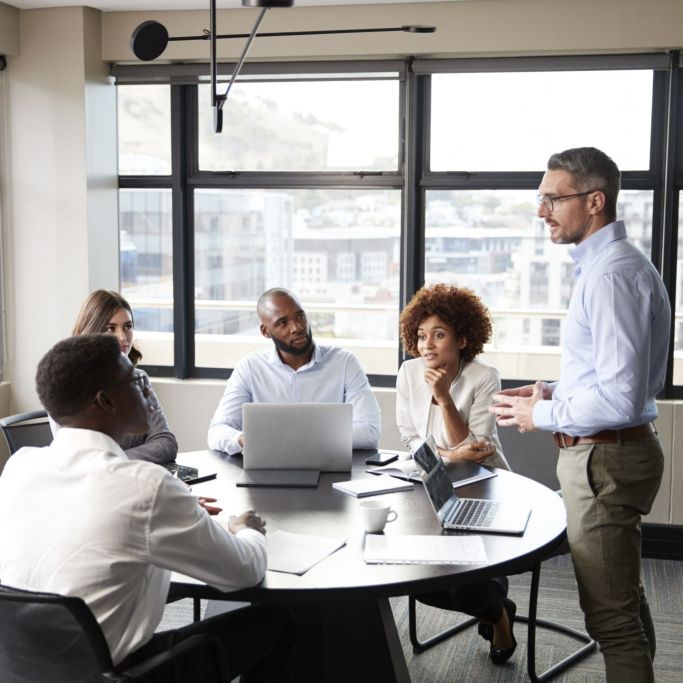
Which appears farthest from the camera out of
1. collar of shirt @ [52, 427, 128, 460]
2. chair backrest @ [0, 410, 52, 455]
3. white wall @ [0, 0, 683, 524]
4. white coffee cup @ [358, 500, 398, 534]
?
white wall @ [0, 0, 683, 524]

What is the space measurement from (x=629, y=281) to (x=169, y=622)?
7.41 ft

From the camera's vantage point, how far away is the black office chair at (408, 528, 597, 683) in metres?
3.14

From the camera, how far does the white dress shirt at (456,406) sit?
334cm

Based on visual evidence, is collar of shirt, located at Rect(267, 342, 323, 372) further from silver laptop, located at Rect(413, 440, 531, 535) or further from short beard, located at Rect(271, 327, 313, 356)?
silver laptop, located at Rect(413, 440, 531, 535)

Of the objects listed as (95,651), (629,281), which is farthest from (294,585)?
(629,281)

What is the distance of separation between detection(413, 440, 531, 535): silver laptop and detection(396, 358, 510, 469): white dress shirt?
693 mm

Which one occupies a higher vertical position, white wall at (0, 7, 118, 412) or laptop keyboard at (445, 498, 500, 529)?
white wall at (0, 7, 118, 412)

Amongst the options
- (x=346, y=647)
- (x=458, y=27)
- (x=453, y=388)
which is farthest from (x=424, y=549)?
(x=458, y=27)

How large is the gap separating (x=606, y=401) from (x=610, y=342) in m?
0.15

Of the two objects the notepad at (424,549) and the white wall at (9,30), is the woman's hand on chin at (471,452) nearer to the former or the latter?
the notepad at (424,549)

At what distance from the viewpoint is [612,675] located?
2.50 m

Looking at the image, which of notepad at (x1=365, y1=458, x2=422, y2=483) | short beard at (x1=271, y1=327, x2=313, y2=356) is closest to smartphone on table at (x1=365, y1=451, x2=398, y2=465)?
notepad at (x1=365, y1=458, x2=422, y2=483)

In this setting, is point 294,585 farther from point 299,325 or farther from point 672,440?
point 672,440

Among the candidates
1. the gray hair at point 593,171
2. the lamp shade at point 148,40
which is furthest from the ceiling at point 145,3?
the gray hair at point 593,171
